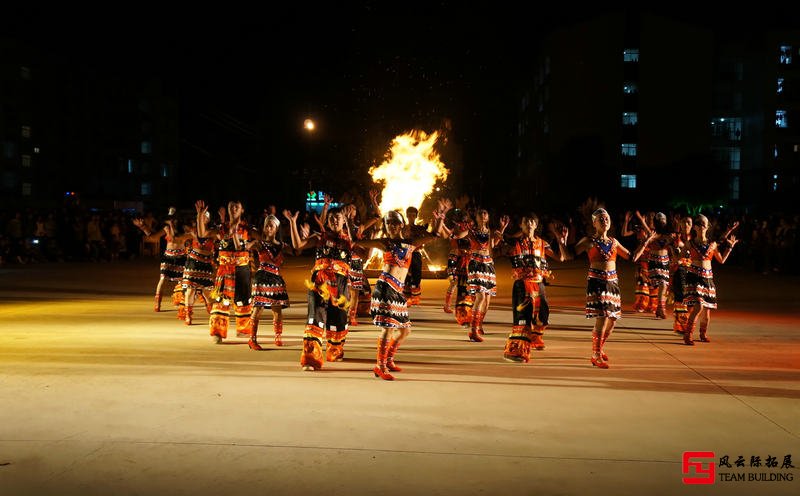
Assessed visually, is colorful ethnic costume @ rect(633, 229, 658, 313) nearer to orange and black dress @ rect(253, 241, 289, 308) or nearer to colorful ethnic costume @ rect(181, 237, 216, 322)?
orange and black dress @ rect(253, 241, 289, 308)

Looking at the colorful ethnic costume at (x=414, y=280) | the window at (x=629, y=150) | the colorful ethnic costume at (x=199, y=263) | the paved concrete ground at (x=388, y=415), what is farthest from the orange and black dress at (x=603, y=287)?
the window at (x=629, y=150)

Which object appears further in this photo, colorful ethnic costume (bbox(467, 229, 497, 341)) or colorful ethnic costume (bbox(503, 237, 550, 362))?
colorful ethnic costume (bbox(467, 229, 497, 341))

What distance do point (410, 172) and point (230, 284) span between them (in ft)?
43.6

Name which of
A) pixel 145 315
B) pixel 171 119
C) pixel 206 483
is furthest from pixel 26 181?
pixel 206 483

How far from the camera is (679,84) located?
212 feet

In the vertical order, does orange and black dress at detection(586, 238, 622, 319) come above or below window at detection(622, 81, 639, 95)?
below

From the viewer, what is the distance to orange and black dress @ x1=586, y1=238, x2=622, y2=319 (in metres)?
9.42

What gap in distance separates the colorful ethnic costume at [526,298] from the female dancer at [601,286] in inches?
23.8

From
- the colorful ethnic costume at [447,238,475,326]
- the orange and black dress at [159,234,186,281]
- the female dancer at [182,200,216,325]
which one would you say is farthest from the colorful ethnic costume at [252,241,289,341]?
Result: the orange and black dress at [159,234,186,281]

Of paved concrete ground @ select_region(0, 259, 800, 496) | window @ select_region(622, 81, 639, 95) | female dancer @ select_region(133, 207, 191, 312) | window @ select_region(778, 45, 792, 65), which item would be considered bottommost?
paved concrete ground @ select_region(0, 259, 800, 496)

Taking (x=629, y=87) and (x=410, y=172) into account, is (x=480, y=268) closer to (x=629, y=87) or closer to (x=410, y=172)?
(x=410, y=172)

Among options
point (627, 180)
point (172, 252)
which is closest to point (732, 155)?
point (627, 180)

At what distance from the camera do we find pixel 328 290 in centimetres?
905

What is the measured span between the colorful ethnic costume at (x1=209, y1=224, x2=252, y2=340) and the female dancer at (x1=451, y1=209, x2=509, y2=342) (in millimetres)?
3252
